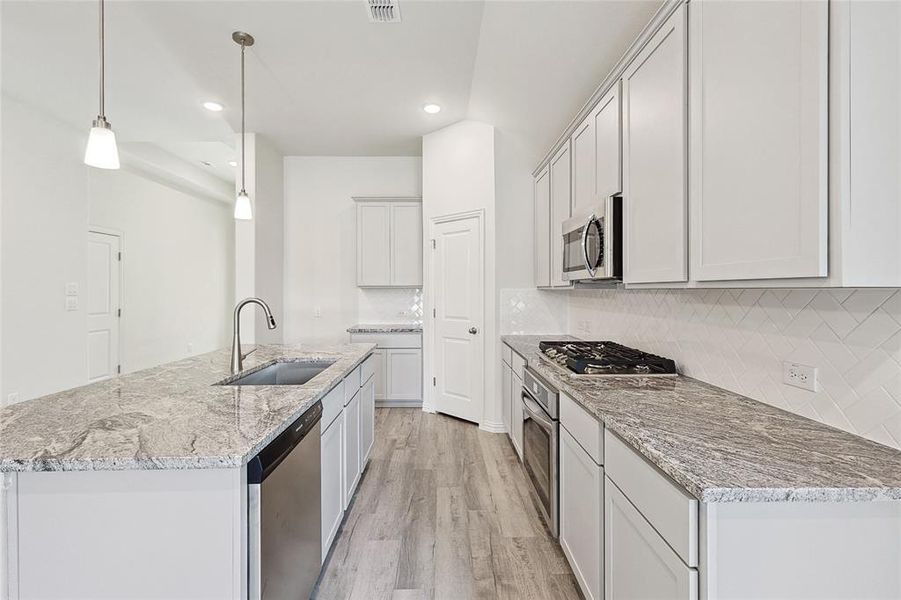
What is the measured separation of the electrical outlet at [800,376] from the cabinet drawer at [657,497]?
0.62 metres

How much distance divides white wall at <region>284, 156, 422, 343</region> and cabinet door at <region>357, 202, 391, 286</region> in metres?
0.32

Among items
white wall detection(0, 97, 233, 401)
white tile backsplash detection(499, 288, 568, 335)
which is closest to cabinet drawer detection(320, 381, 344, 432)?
white tile backsplash detection(499, 288, 568, 335)

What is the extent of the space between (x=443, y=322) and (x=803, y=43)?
3.59 m

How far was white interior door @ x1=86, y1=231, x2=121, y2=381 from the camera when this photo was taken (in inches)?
207

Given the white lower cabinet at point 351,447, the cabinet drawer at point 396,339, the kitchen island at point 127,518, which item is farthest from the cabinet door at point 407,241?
the kitchen island at point 127,518

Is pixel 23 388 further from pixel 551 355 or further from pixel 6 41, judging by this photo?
pixel 551 355

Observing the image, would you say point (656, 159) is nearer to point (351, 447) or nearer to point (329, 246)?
point (351, 447)

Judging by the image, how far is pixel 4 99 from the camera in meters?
3.67

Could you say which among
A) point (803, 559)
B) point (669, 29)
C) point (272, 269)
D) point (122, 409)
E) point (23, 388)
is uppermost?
point (669, 29)

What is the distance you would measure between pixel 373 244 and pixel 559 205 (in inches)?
96.2

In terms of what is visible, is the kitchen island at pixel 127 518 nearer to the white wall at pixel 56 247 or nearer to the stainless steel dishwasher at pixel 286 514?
the stainless steel dishwasher at pixel 286 514

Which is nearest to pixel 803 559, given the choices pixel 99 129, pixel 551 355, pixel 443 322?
pixel 551 355

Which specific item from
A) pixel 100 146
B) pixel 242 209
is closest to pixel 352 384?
pixel 242 209

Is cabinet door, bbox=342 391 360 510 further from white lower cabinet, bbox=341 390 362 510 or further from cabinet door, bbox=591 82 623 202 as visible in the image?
cabinet door, bbox=591 82 623 202
